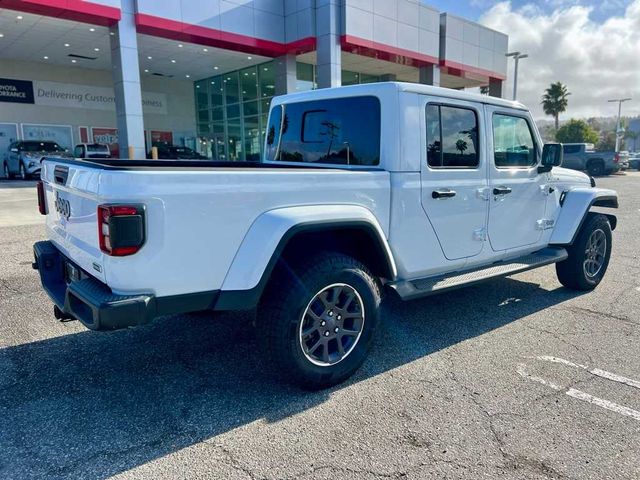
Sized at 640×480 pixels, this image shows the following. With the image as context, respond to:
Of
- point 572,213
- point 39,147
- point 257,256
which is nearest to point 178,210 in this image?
point 257,256

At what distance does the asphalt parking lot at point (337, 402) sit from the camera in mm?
2432

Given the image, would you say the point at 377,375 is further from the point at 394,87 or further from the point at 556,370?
the point at 394,87

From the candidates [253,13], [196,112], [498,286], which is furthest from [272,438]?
[196,112]

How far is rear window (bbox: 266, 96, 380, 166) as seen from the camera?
145 inches

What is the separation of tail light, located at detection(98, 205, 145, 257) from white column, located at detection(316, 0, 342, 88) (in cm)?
1757

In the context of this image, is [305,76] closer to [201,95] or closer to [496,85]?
[201,95]

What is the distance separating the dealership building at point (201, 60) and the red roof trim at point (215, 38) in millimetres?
42

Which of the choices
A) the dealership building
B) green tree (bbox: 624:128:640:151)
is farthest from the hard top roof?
green tree (bbox: 624:128:640:151)

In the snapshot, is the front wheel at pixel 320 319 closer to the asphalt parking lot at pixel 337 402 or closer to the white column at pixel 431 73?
the asphalt parking lot at pixel 337 402

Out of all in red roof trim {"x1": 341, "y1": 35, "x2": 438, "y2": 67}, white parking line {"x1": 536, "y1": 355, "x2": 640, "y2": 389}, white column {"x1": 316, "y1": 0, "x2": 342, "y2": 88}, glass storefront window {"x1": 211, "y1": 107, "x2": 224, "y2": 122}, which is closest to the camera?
white parking line {"x1": 536, "y1": 355, "x2": 640, "y2": 389}

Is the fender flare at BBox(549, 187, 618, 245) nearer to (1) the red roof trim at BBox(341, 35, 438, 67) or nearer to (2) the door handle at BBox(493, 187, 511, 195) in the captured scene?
(2) the door handle at BBox(493, 187, 511, 195)

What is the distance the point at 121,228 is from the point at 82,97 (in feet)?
94.4

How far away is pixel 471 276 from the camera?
402 cm

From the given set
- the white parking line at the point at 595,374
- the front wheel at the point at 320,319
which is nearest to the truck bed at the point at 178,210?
the front wheel at the point at 320,319
